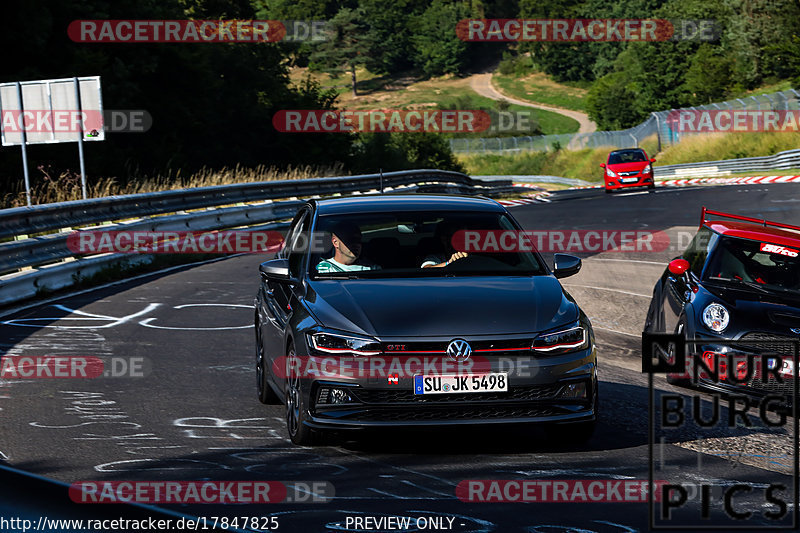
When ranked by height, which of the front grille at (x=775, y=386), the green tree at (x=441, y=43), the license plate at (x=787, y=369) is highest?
the green tree at (x=441, y=43)

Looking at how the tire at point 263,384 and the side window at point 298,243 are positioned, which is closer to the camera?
the side window at point 298,243

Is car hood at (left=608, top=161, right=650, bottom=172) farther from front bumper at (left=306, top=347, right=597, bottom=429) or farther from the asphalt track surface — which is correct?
front bumper at (left=306, top=347, right=597, bottom=429)

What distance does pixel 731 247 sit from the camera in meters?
9.86

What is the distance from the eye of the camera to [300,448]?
6.63 metres

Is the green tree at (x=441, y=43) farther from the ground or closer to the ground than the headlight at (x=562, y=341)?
farther from the ground

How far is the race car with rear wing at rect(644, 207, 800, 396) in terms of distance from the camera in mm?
8625

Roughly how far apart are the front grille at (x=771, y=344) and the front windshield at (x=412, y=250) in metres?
2.12

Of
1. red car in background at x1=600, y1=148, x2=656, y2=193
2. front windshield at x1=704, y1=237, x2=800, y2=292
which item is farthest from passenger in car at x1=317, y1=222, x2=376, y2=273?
red car in background at x1=600, y1=148, x2=656, y2=193

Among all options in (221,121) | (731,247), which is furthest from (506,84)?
A: (731,247)

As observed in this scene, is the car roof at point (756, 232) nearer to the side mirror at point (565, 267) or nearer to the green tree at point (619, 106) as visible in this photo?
the side mirror at point (565, 267)

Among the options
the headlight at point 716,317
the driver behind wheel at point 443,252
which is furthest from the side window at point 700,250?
the driver behind wheel at point 443,252

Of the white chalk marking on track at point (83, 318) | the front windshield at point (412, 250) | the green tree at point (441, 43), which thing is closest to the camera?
the front windshield at point (412, 250)

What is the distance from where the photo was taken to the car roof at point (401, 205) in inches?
313

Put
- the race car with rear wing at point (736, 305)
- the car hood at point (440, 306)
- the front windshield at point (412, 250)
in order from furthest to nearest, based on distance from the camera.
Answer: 1. the race car with rear wing at point (736, 305)
2. the front windshield at point (412, 250)
3. the car hood at point (440, 306)
